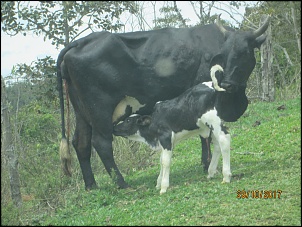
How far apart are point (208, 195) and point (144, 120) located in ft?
5.63

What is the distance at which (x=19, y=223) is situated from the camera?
232 inches

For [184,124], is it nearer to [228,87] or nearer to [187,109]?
[187,109]

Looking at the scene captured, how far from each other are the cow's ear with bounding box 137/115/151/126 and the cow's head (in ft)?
3.78

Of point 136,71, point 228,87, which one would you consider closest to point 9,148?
point 136,71

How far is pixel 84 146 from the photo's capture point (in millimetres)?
8344

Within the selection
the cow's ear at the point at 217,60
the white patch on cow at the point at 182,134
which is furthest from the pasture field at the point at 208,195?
the cow's ear at the point at 217,60

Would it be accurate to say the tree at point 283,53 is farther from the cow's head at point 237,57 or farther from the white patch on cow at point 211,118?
the white patch on cow at point 211,118

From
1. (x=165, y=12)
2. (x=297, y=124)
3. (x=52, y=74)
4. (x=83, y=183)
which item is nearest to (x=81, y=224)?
(x=83, y=183)

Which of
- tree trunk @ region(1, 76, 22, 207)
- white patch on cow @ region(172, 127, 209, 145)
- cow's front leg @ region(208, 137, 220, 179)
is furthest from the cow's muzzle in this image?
tree trunk @ region(1, 76, 22, 207)

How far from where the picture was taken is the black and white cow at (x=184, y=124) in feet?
23.7

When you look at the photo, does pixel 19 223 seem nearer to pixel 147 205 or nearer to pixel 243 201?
pixel 147 205

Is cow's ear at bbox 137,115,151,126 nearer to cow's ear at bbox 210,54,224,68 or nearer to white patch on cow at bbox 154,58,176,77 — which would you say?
white patch on cow at bbox 154,58,176,77
